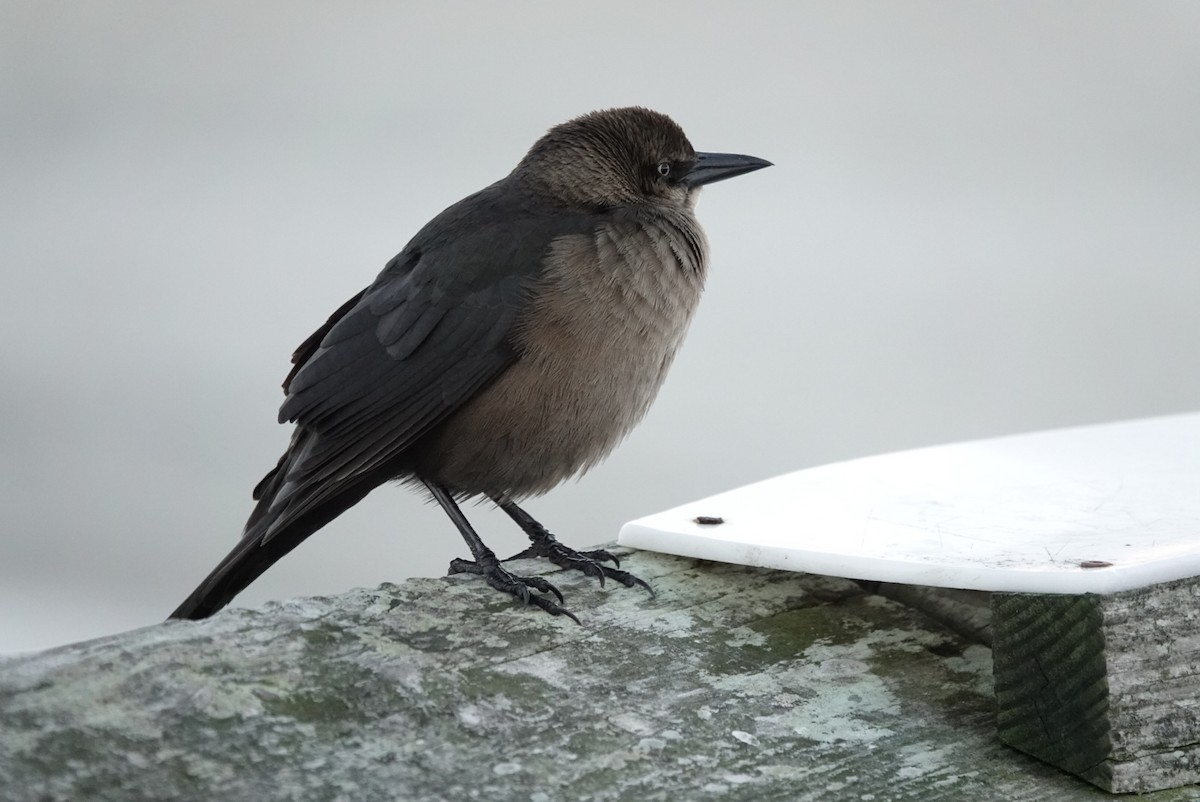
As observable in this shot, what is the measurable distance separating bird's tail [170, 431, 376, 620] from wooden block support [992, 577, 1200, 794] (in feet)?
5.36

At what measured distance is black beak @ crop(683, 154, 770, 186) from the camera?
3.81m

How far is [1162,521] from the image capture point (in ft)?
7.11

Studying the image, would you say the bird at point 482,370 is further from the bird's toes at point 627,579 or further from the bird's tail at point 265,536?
the bird's toes at point 627,579

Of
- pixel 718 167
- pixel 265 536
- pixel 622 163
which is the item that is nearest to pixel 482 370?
pixel 265 536

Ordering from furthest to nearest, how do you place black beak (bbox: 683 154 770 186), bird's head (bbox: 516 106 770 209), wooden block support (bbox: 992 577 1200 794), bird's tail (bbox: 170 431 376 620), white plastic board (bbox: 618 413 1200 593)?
black beak (bbox: 683 154 770 186)
bird's head (bbox: 516 106 770 209)
bird's tail (bbox: 170 431 376 620)
white plastic board (bbox: 618 413 1200 593)
wooden block support (bbox: 992 577 1200 794)

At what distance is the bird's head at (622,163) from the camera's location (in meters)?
3.58

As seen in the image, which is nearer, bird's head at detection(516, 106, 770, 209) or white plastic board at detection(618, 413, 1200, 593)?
white plastic board at detection(618, 413, 1200, 593)

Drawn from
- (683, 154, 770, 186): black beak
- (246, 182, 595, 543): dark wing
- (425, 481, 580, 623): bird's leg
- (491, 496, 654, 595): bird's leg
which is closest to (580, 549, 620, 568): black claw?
(491, 496, 654, 595): bird's leg

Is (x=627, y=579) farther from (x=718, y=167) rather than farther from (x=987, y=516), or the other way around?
(x=718, y=167)

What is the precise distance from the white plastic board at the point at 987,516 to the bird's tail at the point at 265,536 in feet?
2.65

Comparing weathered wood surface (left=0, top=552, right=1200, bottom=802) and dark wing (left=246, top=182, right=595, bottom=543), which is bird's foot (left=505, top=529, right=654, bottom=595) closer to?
weathered wood surface (left=0, top=552, right=1200, bottom=802)

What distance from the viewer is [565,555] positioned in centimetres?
263

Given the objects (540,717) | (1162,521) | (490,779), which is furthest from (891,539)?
(490,779)

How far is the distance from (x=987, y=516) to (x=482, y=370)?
4.03 ft
